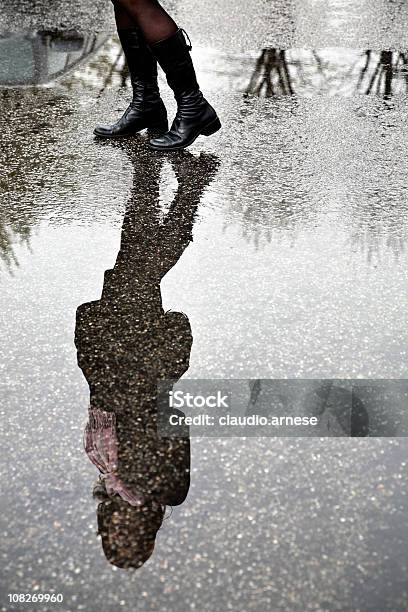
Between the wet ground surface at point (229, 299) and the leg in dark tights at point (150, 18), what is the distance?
0.62 m

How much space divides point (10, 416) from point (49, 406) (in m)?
0.12

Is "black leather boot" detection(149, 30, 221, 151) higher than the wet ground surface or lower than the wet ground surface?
higher

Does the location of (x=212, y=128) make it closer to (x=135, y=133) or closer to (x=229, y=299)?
(x=135, y=133)

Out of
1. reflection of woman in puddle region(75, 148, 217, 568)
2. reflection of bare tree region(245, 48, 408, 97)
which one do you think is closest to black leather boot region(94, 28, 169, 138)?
reflection of woman in puddle region(75, 148, 217, 568)

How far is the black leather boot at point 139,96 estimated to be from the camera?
4.58 meters

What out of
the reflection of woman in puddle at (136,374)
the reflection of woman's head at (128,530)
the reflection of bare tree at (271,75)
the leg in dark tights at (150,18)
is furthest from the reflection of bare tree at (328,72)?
the reflection of woman's head at (128,530)

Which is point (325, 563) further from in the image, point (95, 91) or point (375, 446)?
point (95, 91)

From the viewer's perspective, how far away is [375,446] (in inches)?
89.2

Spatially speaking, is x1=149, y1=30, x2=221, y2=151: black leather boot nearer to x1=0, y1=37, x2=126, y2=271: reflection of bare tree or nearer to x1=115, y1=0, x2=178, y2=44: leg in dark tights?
x1=115, y1=0, x2=178, y2=44: leg in dark tights

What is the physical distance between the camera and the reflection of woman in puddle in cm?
204

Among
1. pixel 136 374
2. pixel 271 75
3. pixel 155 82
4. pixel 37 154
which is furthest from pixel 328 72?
pixel 136 374

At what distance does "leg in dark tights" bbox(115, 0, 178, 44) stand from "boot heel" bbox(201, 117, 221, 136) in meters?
0.53

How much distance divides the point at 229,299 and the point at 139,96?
202 cm

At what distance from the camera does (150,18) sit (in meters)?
4.18
